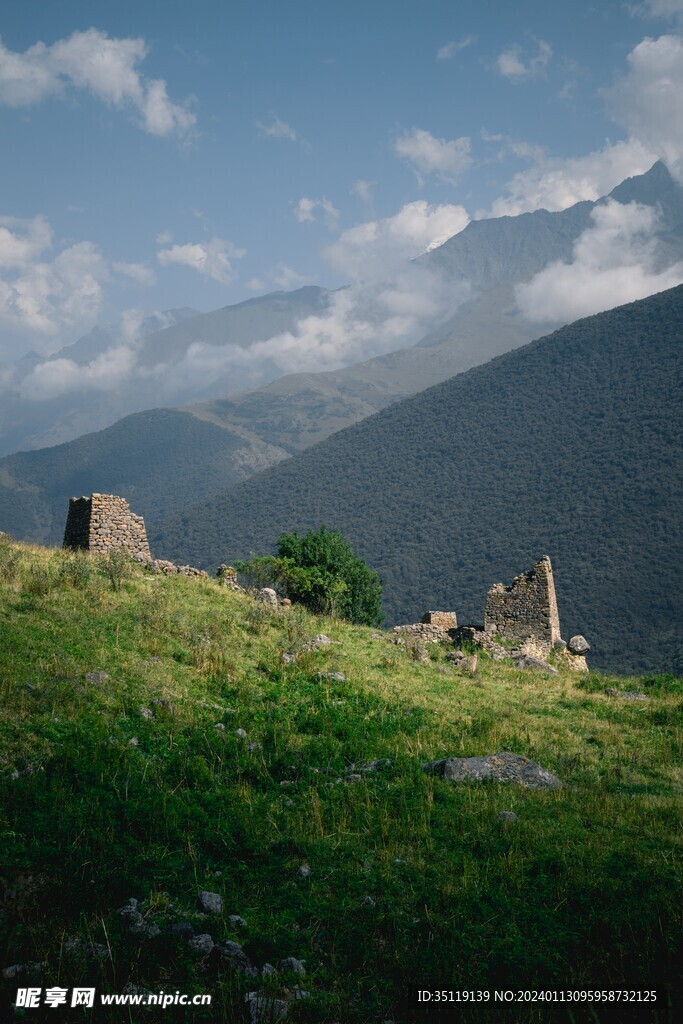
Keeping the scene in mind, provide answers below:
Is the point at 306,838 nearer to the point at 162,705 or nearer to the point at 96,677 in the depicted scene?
the point at 162,705

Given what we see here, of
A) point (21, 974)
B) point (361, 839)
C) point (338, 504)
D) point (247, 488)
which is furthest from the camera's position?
point (247, 488)

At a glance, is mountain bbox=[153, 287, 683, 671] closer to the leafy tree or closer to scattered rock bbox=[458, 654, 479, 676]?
the leafy tree

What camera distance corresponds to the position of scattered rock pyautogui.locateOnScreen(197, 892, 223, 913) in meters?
5.51

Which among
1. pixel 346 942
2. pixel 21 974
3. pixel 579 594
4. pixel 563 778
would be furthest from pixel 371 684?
pixel 579 594

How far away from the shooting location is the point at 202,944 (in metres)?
5.05

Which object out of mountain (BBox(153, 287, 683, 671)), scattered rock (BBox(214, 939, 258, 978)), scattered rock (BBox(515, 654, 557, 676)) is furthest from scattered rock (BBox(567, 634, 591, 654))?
mountain (BBox(153, 287, 683, 671))

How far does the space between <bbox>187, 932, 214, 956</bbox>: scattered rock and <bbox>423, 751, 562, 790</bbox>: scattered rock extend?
4.01 m

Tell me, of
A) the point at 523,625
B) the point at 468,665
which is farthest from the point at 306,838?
the point at 523,625

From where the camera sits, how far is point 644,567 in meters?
71.5

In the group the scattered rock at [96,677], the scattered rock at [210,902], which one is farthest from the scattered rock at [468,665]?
the scattered rock at [210,902]

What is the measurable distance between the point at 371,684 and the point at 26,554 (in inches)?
355

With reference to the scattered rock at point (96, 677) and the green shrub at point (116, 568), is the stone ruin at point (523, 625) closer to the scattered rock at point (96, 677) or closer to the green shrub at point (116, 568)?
the green shrub at point (116, 568)

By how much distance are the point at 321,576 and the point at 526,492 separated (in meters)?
77.2

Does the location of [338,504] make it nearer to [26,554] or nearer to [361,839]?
[26,554]
